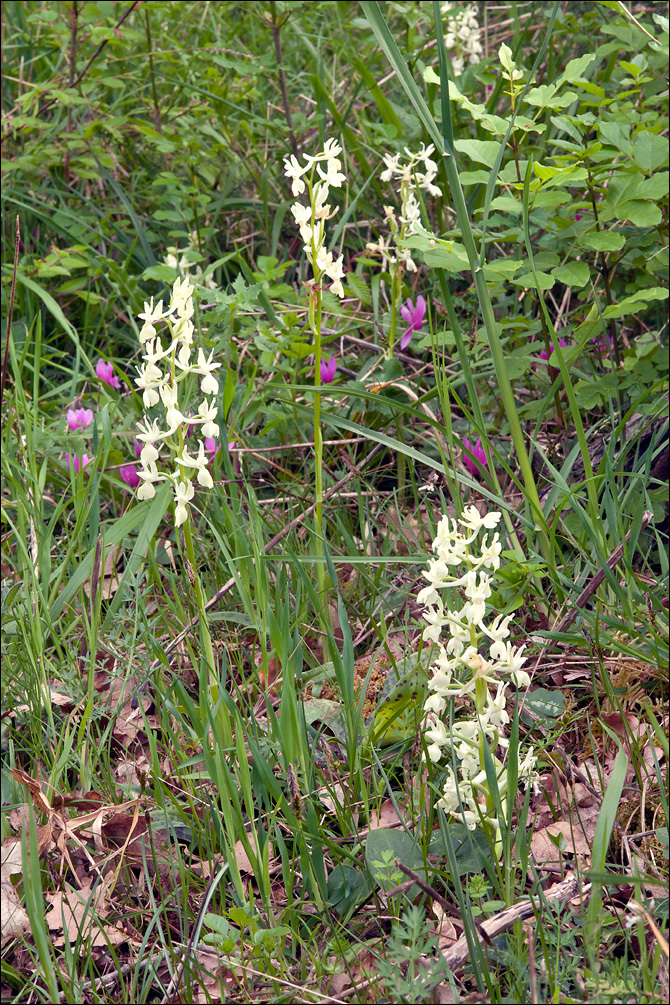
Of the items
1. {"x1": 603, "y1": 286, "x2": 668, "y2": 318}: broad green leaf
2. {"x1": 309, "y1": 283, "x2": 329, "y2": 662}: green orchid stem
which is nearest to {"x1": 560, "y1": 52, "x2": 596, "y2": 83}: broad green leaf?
{"x1": 603, "y1": 286, "x2": 668, "y2": 318}: broad green leaf

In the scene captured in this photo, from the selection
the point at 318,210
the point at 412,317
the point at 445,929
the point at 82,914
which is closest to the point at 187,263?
the point at 412,317

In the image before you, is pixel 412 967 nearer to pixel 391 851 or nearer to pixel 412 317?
pixel 391 851

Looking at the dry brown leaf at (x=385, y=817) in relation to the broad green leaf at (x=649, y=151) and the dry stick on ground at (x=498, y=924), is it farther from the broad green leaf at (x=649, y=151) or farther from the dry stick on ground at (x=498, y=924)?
the broad green leaf at (x=649, y=151)

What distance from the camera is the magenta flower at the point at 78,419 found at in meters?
2.57

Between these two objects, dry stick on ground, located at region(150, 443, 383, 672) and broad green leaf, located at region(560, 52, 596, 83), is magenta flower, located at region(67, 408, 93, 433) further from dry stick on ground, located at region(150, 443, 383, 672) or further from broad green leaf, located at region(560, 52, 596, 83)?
broad green leaf, located at region(560, 52, 596, 83)

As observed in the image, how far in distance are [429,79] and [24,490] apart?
1477 mm

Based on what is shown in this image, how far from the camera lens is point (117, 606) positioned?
2035 mm

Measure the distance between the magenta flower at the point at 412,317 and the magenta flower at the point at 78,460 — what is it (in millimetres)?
998

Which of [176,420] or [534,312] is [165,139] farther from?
[176,420]

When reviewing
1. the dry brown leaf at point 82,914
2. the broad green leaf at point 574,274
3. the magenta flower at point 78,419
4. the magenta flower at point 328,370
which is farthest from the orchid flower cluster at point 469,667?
the magenta flower at point 78,419

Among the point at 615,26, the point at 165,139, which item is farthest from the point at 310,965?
the point at 165,139

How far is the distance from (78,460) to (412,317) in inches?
43.2

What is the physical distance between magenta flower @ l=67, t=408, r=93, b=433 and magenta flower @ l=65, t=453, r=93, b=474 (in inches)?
3.6

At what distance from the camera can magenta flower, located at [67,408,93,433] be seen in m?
2.57
